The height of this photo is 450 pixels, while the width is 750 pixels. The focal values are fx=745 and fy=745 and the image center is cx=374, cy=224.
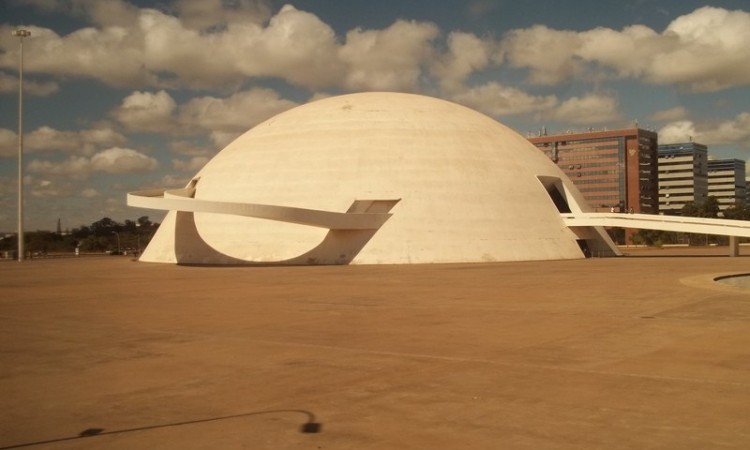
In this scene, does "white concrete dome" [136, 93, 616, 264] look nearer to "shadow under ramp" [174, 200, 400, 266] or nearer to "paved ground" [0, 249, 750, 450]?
"shadow under ramp" [174, 200, 400, 266]

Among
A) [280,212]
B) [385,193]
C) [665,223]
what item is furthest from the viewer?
[665,223]

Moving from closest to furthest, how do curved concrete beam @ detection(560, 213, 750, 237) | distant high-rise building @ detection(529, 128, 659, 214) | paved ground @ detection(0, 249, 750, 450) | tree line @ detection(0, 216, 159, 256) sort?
paved ground @ detection(0, 249, 750, 450) < curved concrete beam @ detection(560, 213, 750, 237) < tree line @ detection(0, 216, 159, 256) < distant high-rise building @ detection(529, 128, 659, 214)

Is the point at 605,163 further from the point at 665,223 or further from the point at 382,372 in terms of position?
the point at 382,372

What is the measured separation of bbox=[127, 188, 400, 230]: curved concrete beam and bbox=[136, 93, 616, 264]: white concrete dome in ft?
2.07

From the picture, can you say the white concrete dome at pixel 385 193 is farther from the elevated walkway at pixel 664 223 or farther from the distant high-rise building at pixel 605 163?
the distant high-rise building at pixel 605 163

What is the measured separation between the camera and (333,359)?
10812mm

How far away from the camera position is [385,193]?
4159 cm

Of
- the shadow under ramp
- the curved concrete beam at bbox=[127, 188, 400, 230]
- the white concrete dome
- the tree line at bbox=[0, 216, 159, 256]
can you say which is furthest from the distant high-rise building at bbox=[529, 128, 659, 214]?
the curved concrete beam at bbox=[127, 188, 400, 230]

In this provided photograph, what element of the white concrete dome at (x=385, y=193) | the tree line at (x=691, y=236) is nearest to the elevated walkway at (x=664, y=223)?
the white concrete dome at (x=385, y=193)

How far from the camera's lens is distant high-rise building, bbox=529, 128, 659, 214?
168625mm

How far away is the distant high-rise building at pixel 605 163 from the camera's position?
169m

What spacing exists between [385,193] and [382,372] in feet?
105

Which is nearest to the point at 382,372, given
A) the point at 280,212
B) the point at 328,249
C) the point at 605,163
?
the point at 280,212

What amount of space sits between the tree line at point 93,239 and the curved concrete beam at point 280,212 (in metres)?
36.8
